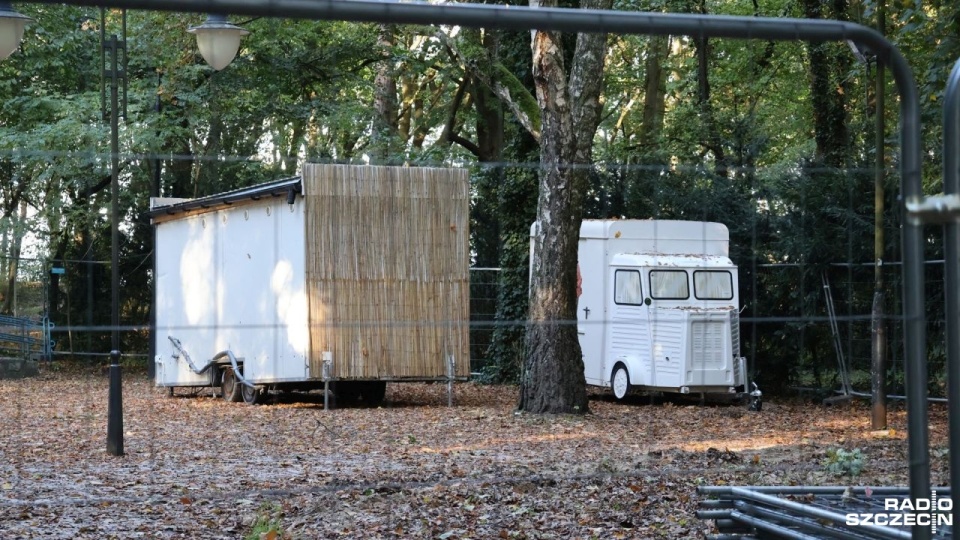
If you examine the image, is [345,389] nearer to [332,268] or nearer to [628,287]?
[332,268]

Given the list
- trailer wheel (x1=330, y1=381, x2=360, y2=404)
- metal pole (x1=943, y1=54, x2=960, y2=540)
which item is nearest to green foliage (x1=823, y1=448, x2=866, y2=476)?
metal pole (x1=943, y1=54, x2=960, y2=540)

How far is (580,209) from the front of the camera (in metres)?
13.8

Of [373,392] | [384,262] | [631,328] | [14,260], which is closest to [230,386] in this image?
[373,392]

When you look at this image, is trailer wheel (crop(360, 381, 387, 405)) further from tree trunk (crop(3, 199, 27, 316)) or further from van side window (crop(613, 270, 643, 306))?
tree trunk (crop(3, 199, 27, 316))

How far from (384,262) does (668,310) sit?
14.0 ft

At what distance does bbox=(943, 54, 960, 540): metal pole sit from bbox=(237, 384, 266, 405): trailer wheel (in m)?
13.4

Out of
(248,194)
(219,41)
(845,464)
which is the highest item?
(219,41)

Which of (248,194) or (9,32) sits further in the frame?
(248,194)

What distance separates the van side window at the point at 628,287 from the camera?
52.2 ft

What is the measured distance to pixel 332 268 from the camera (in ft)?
46.0

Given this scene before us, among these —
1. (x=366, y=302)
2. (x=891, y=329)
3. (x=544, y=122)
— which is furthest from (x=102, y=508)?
(x=891, y=329)

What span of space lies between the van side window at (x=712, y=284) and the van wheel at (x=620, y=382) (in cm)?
159

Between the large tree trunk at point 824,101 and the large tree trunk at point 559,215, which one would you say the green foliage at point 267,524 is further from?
the large tree trunk at point 824,101

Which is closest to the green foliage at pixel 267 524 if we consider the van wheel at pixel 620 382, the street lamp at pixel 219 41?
the street lamp at pixel 219 41
